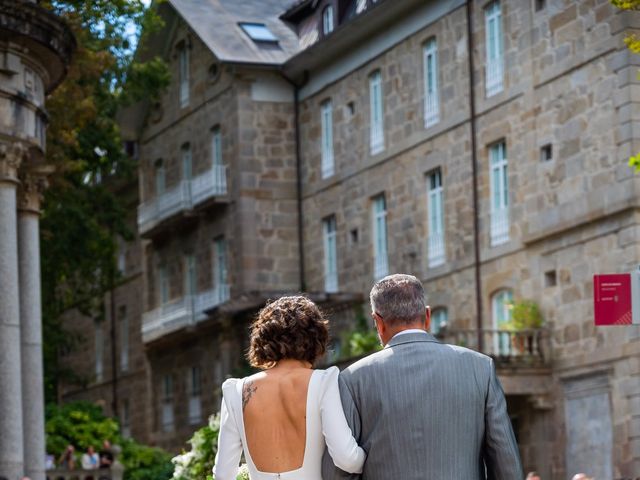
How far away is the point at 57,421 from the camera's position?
37062 millimetres

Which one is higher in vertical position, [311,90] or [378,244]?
[311,90]

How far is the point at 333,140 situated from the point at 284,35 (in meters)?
4.58

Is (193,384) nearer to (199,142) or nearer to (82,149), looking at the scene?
(199,142)

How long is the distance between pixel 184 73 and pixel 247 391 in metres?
45.2

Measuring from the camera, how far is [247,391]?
8453 mm

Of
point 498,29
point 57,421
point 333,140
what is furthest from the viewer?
point 333,140

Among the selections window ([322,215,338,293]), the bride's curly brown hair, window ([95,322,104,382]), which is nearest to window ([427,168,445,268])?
window ([322,215,338,293])

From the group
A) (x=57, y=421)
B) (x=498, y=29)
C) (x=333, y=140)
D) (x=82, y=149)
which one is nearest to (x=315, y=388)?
(x=57, y=421)

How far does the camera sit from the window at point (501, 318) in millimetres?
37750

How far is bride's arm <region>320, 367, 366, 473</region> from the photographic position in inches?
318

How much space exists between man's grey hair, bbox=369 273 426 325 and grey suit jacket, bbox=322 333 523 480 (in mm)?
96

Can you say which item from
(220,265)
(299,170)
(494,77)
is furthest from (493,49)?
(220,265)

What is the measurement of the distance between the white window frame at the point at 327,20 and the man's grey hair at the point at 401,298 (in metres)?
39.8

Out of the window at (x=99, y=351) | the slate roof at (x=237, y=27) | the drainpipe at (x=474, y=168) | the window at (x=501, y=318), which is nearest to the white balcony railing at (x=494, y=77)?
the drainpipe at (x=474, y=168)
